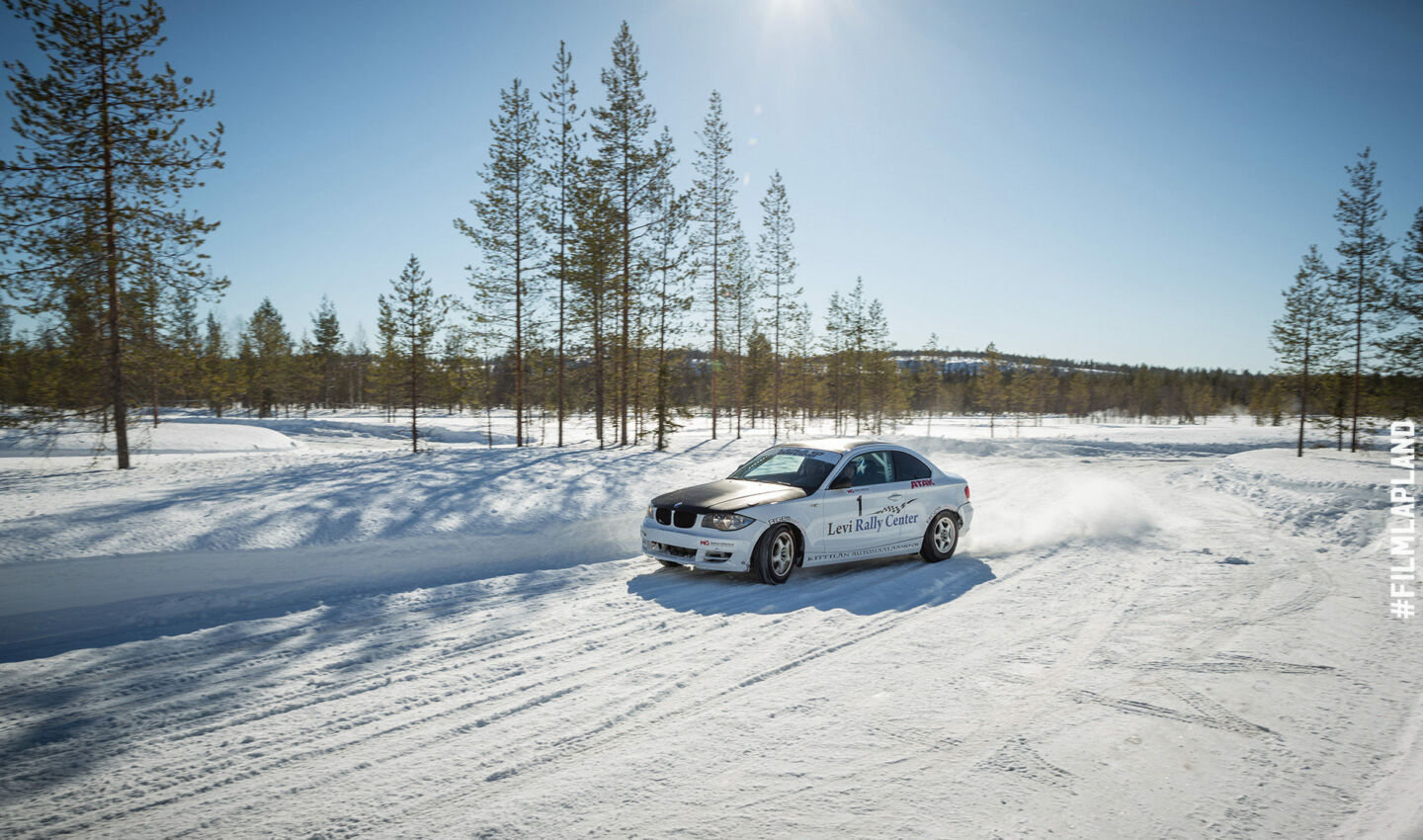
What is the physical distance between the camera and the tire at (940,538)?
942 centimetres

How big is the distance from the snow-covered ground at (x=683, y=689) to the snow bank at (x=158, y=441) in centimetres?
1622

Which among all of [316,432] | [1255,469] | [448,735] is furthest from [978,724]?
[316,432]

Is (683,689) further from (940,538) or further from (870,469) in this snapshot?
(940,538)

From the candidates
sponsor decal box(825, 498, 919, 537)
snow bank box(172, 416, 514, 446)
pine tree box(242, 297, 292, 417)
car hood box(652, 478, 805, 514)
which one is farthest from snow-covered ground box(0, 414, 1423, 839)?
pine tree box(242, 297, 292, 417)

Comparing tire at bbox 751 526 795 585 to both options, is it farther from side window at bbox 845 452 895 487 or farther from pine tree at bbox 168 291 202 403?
pine tree at bbox 168 291 202 403

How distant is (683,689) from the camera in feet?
15.9

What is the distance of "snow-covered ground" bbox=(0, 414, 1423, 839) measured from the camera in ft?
11.0

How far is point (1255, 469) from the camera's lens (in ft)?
65.8

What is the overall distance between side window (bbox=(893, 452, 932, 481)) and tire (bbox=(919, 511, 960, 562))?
634mm

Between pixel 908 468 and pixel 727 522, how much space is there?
312cm

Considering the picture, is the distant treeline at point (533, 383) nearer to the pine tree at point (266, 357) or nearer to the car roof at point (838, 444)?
the pine tree at point (266, 357)

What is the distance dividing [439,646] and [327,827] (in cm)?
260

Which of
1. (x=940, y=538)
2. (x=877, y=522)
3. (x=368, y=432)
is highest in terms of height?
(x=877, y=522)

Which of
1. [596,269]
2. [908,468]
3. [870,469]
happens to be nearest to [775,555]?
[870,469]
